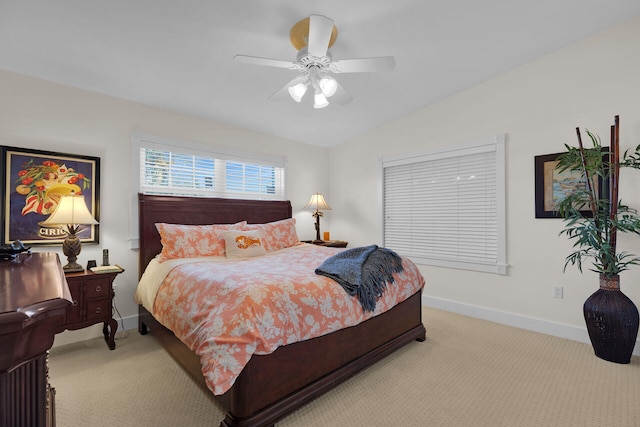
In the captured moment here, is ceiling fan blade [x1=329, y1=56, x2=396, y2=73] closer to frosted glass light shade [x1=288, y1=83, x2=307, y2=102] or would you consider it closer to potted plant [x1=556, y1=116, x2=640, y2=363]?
frosted glass light shade [x1=288, y1=83, x2=307, y2=102]

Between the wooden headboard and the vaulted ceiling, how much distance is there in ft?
3.54

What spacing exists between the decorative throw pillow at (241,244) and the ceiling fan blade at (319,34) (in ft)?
6.32

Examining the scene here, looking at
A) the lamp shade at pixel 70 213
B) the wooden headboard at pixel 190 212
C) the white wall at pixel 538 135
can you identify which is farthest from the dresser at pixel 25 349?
the white wall at pixel 538 135

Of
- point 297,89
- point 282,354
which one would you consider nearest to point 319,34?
point 297,89

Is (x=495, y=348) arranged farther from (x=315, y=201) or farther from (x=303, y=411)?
(x=315, y=201)

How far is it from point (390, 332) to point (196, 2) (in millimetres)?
2883

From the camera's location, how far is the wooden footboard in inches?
67.6

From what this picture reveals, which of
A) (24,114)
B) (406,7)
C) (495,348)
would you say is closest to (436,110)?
(406,7)

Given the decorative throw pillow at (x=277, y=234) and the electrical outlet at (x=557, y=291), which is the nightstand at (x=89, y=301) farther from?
the electrical outlet at (x=557, y=291)

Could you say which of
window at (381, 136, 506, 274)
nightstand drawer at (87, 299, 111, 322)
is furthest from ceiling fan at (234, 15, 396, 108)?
nightstand drawer at (87, 299, 111, 322)

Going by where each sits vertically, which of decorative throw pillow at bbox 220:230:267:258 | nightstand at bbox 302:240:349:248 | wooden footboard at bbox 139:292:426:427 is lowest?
wooden footboard at bbox 139:292:426:427

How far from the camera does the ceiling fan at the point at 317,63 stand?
2160mm

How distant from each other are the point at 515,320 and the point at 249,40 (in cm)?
384

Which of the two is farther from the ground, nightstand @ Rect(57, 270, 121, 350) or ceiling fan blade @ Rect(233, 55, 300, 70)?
ceiling fan blade @ Rect(233, 55, 300, 70)
